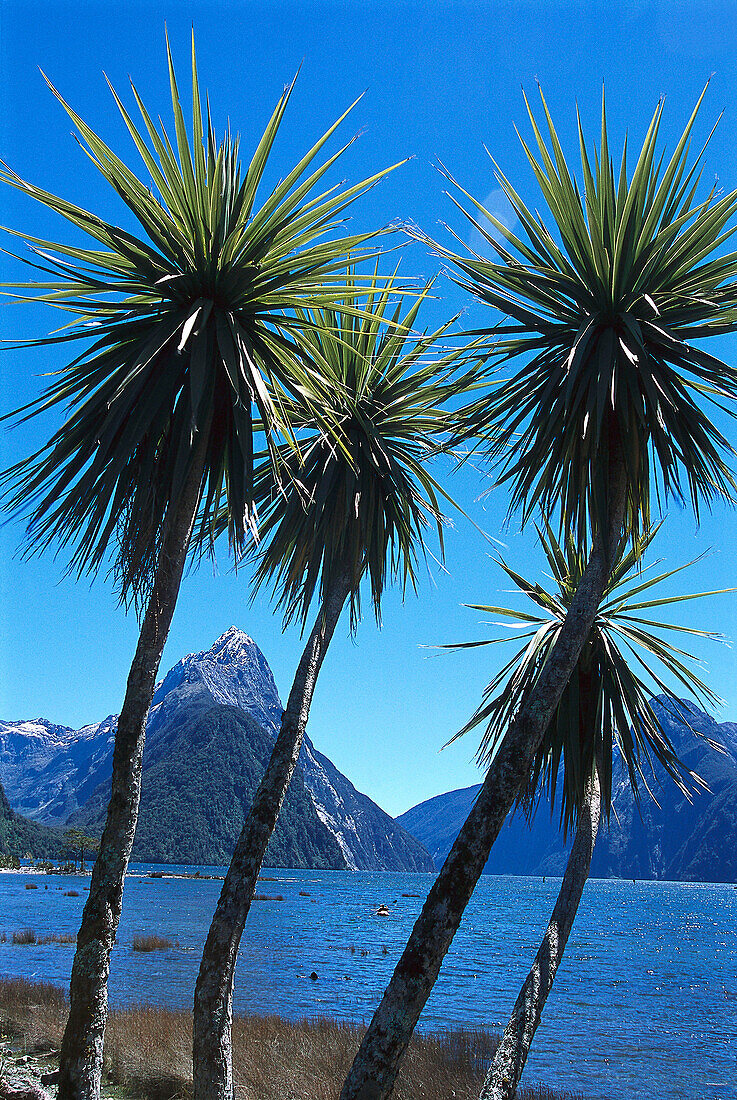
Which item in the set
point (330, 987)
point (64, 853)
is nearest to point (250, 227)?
point (330, 987)

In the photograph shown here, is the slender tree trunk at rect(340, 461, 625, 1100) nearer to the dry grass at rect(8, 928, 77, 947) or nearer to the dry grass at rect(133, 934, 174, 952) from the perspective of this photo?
the dry grass at rect(8, 928, 77, 947)

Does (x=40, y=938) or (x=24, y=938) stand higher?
(x=24, y=938)

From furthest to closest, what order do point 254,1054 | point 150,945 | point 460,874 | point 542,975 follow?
point 150,945
point 254,1054
point 542,975
point 460,874

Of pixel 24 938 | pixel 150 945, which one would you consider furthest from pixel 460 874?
pixel 150 945

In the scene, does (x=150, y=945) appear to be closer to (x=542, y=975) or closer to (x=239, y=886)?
(x=542, y=975)

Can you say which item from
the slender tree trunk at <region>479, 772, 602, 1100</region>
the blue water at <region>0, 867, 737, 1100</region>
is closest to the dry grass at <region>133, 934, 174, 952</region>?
the blue water at <region>0, 867, 737, 1100</region>

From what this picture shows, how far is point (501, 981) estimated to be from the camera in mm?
41500

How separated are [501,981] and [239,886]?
39804 mm

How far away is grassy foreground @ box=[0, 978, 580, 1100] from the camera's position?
11430 mm

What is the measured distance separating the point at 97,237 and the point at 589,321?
3.96 meters

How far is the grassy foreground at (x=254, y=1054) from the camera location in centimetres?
1143

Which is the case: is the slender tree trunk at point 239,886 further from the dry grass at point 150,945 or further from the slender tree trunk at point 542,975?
the dry grass at point 150,945

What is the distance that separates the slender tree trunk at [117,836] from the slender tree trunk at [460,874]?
190 centimetres

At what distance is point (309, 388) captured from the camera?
23.2 ft
